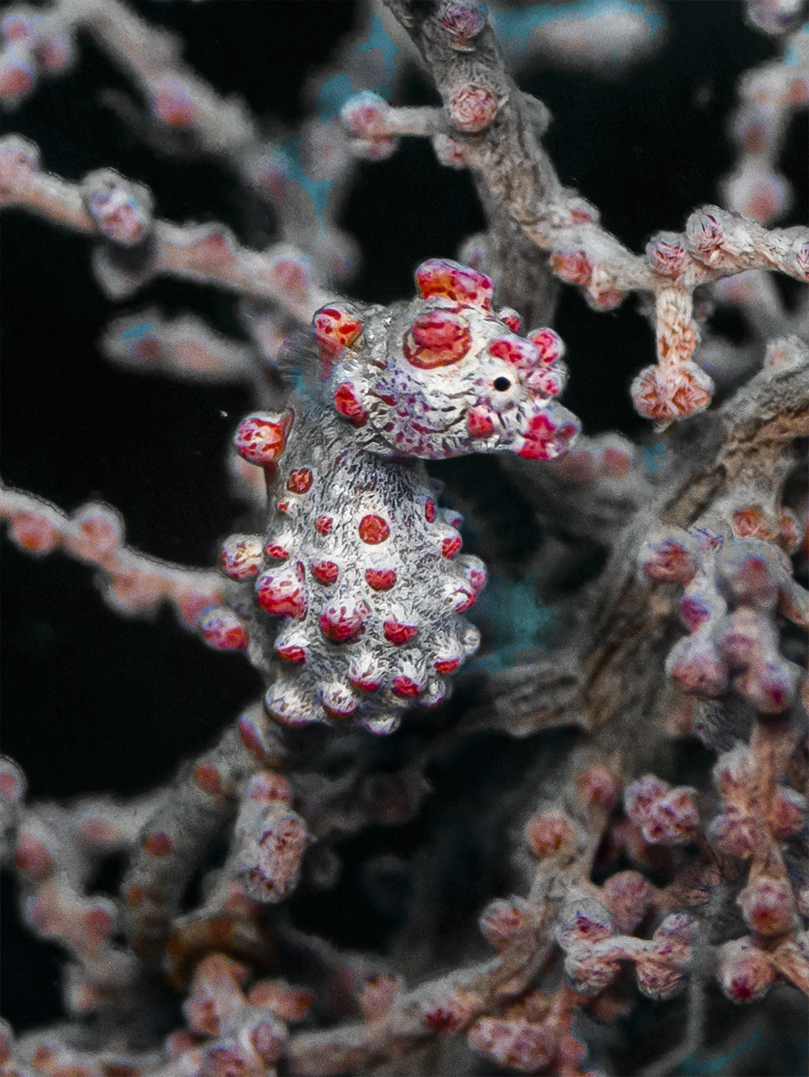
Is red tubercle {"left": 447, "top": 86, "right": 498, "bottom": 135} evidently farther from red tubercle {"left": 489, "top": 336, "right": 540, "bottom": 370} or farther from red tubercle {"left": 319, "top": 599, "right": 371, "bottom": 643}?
red tubercle {"left": 319, "top": 599, "right": 371, "bottom": 643}

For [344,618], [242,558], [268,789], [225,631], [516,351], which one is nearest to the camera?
[516,351]

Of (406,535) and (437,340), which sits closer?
(437,340)

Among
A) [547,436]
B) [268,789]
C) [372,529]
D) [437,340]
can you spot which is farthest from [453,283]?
[268,789]

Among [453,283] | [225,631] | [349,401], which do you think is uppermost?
[453,283]

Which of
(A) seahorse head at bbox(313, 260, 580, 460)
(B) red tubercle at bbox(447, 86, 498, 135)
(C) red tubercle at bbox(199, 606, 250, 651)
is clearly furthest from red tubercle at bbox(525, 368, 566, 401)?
(C) red tubercle at bbox(199, 606, 250, 651)

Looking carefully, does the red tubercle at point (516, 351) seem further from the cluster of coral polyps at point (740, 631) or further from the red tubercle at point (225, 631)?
the red tubercle at point (225, 631)

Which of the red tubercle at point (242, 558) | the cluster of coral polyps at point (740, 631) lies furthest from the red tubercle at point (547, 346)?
the red tubercle at point (242, 558)

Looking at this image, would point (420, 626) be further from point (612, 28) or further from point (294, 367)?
point (612, 28)

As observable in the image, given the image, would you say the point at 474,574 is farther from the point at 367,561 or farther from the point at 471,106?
the point at 471,106
